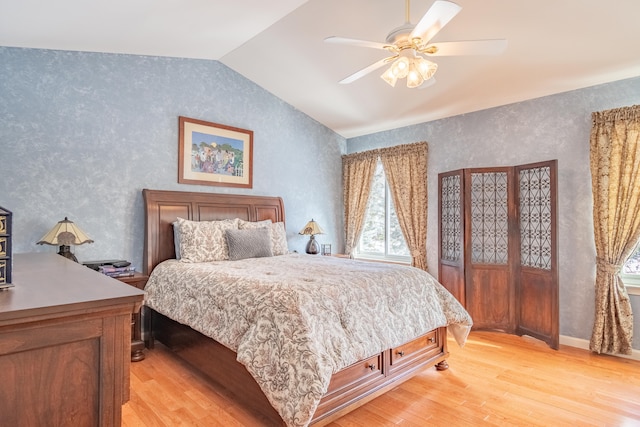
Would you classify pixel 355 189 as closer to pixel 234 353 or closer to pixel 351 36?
pixel 351 36

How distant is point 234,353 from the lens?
92.0 inches

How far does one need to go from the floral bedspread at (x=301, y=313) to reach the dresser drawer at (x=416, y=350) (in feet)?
0.37

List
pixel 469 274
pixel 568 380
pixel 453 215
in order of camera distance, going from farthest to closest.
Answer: pixel 453 215, pixel 469 274, pixel 568 380

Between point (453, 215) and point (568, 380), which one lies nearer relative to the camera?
point (568, 380)

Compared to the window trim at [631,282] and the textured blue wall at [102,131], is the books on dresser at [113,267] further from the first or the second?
the window trim at [631,282]

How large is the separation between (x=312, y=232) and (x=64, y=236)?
2813 mm

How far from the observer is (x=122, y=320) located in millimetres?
1013

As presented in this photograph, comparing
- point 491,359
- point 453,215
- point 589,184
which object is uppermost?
point 589,184

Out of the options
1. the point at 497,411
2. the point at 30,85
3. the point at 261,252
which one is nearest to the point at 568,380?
the point at 497,411

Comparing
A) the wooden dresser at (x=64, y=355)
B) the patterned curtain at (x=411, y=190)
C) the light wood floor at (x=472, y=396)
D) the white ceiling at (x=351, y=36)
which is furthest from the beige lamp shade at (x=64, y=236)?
the patterned curtain at (x=411, y=190)

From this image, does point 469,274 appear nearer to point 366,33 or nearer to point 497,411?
point 497,411

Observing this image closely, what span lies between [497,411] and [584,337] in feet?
6.15

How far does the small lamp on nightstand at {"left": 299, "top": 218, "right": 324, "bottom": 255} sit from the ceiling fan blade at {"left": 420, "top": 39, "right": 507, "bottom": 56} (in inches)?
118

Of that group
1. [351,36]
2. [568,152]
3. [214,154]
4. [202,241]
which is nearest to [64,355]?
[202,241]
